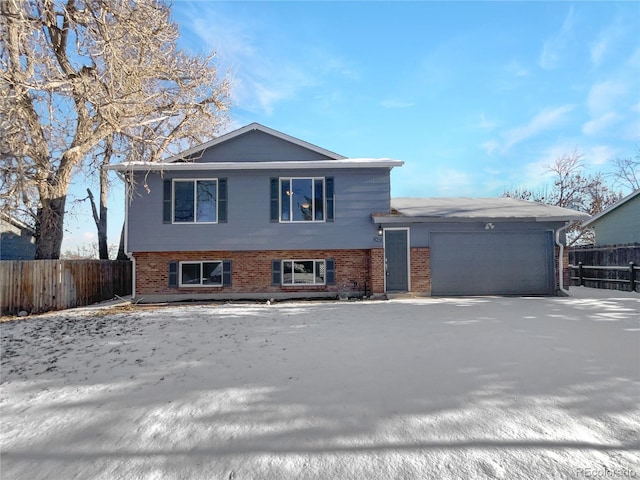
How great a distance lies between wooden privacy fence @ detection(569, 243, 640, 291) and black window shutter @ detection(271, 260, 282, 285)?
488 inches

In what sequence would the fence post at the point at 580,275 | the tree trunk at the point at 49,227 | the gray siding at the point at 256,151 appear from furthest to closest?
the fence post at the point at 580,275
the gray siding at the point at 256,151
the tree trunk at the point at 49,227

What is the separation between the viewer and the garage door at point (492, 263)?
1081cm

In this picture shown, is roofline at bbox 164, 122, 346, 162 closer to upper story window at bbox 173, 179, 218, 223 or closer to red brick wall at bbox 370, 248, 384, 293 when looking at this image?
upper story window at bbox 173, 179, 218, 223

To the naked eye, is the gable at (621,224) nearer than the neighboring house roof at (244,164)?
No

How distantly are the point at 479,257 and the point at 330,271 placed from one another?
4961 millimetres

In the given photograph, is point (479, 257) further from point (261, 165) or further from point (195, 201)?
point (195, 201)

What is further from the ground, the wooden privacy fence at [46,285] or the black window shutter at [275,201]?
the black window shutter at [275,201]

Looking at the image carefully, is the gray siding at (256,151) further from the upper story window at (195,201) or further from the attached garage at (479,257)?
the attached garage at (479,257)

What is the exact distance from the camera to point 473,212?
36.5ft

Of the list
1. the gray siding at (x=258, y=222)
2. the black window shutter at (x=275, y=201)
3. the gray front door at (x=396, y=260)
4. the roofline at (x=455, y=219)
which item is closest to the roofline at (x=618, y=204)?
the roofline at (x=455, y=219)

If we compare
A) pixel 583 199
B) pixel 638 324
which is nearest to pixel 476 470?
pixel 638 324

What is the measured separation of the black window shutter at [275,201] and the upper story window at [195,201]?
1.84 metres

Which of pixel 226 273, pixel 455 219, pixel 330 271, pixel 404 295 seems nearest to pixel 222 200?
pixel 226 273

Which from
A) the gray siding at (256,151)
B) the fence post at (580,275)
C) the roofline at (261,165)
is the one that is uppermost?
the gray siding at (256,151)
